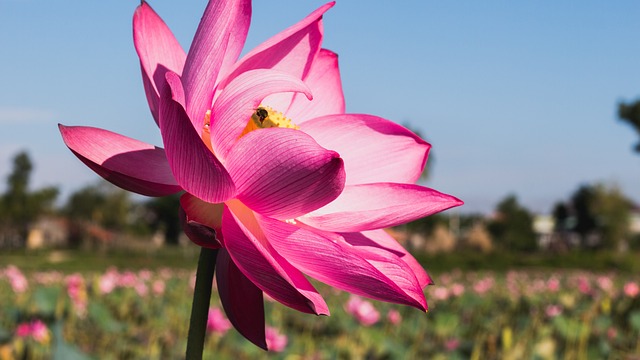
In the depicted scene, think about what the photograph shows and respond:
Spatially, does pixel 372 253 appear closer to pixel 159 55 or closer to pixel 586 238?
pixel 159 55

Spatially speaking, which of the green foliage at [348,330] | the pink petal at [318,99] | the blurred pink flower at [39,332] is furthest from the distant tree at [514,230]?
the pink petal at [318,99]

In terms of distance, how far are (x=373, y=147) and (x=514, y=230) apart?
38.7 m

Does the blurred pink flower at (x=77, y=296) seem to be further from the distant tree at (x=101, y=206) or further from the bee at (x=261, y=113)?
the distant tree at (x=101, y=206)

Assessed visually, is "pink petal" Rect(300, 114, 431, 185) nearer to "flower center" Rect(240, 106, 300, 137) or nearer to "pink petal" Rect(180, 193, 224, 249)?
"flower center" Rect(240, 106, 300, 137)

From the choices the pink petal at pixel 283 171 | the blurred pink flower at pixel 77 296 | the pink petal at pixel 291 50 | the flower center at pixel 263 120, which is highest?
the pink petal at pixel 291 50

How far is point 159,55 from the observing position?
0.54 meters

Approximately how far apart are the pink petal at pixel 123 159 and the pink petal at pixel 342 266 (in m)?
0.07

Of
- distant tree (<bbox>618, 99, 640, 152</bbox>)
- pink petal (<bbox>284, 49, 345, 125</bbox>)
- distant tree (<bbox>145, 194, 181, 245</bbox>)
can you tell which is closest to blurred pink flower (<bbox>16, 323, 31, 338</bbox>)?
pink petal (<bbox>284, 49, 345, 125</bbox>)

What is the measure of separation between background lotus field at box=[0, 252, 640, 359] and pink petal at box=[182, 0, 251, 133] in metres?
0.88

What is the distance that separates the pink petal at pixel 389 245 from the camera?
0.51 meters

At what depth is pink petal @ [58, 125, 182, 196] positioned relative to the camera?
46 cm

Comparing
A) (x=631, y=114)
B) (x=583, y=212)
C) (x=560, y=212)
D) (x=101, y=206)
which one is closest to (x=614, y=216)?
(x=631, y=114)

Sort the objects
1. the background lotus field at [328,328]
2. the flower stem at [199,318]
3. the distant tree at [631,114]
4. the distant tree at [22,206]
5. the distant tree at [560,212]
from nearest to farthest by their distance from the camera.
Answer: the flower stem at [199,318], the background lotus field at [328,328], the distant tree at [631,114], the distant tree at [22,206], the distant tree at [560,212]

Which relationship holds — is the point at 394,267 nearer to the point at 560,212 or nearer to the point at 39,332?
the point at 39,332
